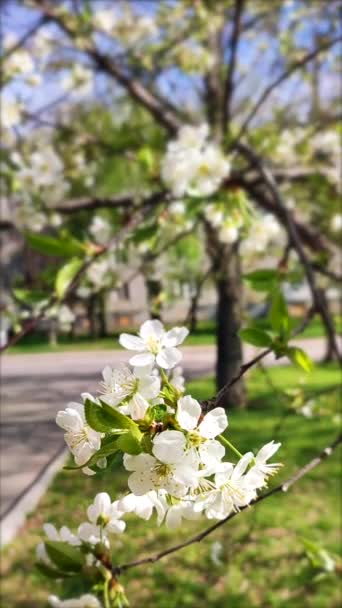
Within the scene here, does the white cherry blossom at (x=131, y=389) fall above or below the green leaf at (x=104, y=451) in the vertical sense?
above

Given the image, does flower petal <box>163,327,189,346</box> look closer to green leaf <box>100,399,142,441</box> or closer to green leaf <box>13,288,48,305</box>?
green leaf <box>100,399,142,441</box>

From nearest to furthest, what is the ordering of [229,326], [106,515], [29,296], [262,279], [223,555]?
[106,515] < [262,279] < [29,296] < [223,555] < [229,326]

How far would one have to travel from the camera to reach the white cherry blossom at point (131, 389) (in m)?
0.37

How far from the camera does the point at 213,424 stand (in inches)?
14.3

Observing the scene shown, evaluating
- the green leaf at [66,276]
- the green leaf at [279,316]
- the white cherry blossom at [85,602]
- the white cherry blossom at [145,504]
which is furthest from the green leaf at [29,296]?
the white cherry blossom at [145,504]

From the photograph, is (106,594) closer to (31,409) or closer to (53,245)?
(53,245)

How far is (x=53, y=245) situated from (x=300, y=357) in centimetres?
46

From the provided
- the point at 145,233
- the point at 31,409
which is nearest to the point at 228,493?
the point at 145,233

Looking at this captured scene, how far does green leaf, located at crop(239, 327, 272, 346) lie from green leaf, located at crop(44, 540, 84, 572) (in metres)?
0.26

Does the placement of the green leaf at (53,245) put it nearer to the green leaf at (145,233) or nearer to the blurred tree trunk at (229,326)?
the green leaf at (145,233)

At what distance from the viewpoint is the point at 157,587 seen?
7.04 feet

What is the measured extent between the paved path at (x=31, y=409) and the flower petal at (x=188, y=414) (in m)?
1.81

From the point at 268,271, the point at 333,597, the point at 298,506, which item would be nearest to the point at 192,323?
the point at 268,271

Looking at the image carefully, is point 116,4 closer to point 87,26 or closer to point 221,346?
point 87,26
